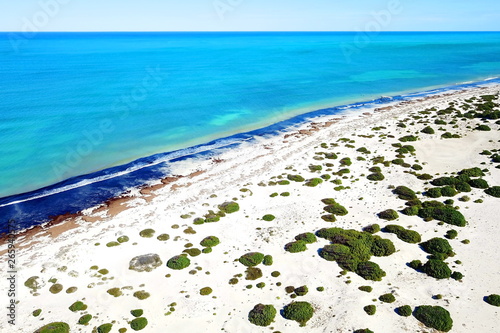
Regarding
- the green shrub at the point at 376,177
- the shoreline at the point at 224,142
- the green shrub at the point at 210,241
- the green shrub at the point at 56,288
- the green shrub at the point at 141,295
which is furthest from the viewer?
the green shrub at the point at 376,177

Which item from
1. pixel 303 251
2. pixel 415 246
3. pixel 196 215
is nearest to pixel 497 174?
pixel 415 246

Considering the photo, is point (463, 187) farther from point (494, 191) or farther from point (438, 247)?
point (438, 247)

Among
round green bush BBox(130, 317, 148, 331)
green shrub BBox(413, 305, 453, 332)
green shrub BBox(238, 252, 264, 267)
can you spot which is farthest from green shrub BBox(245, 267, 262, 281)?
green shrub BBox(413, 305, 453, 332)

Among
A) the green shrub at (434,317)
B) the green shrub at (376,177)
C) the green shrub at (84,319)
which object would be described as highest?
the green shrub at (376,177)

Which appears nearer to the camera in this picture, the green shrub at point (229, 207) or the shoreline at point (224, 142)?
the green shrub at point (229, 207)

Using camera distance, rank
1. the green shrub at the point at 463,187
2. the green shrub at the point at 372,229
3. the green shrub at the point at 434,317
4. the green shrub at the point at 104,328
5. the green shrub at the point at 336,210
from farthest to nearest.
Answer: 1. the green shrub at the point at 463,187
2. the green shrub at the point at 336,210
3. the green shrub at the point at 372,229
4. the green shrub at the point at 104,328
5. the green shrub at the point at 434,317

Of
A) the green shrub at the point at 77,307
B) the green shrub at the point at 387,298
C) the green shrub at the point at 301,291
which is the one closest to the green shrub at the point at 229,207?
the green shrub at the point at 301,291

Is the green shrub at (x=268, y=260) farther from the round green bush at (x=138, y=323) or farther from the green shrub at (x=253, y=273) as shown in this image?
the round green bush at (x=138, y=323)
